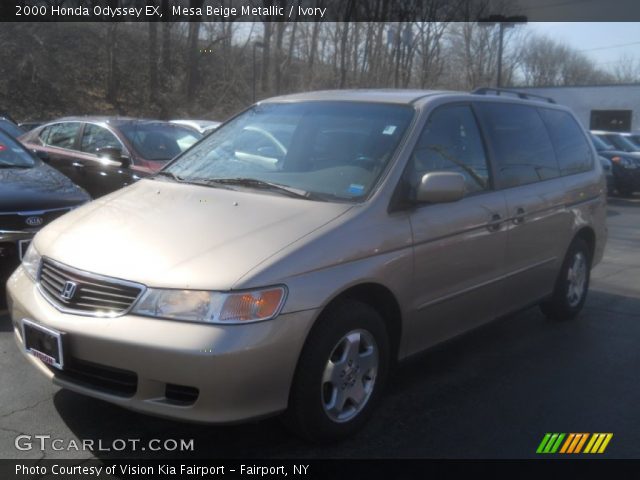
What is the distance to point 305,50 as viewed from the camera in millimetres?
39781

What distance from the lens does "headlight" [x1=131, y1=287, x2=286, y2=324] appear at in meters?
2.97

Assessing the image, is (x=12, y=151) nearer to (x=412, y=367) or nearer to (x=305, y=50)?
(x=412, y=367)

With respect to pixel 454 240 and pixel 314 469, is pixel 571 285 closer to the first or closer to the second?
pixel 454 240

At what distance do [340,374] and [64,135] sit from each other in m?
7.67

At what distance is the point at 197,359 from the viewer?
2881 millimetres

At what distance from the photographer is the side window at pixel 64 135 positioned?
9547 mm

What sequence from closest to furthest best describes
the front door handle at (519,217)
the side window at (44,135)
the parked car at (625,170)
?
the front door handle at (519,217) < the side window at (44,135) < the parked car at (625,170)

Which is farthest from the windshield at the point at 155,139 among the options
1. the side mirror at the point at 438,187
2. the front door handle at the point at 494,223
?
the side mirror at the point at 438,187

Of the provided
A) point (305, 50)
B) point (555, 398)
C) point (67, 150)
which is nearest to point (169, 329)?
point (555, 398)

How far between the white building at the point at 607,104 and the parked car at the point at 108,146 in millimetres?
31651

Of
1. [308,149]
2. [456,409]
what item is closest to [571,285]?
[456,409]

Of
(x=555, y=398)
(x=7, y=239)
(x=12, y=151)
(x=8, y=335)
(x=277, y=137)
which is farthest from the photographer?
(x=12, y=151)

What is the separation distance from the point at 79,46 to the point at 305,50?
12.7 metres

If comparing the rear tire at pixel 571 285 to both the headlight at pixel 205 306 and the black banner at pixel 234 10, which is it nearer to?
the headlight at pixel 205 306
